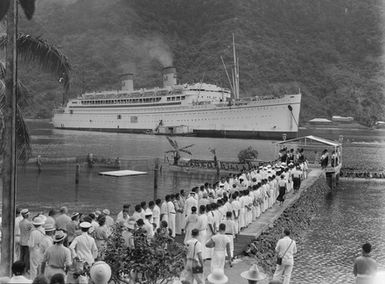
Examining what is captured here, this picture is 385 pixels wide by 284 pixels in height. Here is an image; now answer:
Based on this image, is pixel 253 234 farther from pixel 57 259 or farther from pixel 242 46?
pixel 242 46

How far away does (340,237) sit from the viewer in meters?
15.3

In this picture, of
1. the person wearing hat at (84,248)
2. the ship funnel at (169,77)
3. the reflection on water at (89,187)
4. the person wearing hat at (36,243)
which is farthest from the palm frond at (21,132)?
the ship funnel at (169,77)

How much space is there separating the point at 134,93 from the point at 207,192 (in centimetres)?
7831

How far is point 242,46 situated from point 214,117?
70.8 m

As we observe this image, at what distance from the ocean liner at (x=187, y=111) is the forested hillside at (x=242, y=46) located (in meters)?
24.5

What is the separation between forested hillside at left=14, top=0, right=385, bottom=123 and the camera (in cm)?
13100

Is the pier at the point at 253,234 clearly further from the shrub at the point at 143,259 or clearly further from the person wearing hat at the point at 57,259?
the person wearing hat at the point at 57,259

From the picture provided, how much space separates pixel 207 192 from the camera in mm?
13570

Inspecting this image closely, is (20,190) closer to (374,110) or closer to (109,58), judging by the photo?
(374,110)

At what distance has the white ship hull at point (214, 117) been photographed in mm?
74562

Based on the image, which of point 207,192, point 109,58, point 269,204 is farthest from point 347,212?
point 109,58

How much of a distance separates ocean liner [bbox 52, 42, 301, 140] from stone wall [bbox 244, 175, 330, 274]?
50265 millimetres

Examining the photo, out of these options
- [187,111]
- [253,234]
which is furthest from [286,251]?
[187,111]

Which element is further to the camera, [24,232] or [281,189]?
[281,189]
